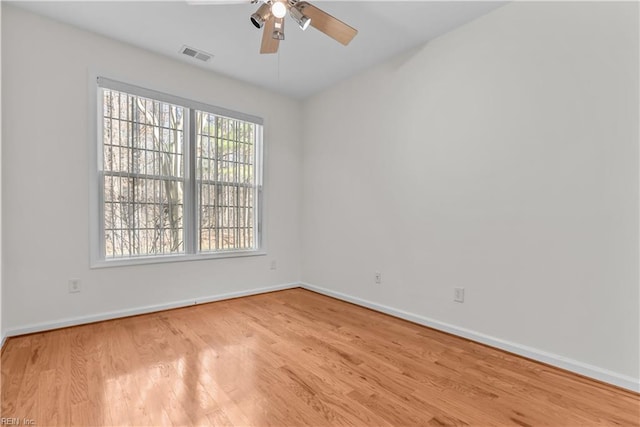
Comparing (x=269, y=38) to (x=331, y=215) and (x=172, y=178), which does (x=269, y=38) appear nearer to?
(x=172, y=178)

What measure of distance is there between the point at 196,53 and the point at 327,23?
1.79 meters

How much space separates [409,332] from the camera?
105 inches

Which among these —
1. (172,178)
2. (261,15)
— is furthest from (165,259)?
(261,15)

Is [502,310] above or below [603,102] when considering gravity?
below

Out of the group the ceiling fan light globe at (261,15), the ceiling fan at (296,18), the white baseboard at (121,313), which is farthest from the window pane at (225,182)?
the ceiling fan light globe at (261,15)

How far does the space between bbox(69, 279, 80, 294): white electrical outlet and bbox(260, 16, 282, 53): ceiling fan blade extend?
103 inches

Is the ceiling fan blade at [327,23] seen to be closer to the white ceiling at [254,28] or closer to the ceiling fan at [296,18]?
the ceiling fan at [296,18]

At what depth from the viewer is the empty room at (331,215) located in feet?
5.88

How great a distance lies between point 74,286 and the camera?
269cm

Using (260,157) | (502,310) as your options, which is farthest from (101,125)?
(502,310)

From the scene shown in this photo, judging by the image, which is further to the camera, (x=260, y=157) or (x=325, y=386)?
(x=260, y=157)

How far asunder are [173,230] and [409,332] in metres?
2.66

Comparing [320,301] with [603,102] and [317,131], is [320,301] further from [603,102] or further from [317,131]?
[603,102]

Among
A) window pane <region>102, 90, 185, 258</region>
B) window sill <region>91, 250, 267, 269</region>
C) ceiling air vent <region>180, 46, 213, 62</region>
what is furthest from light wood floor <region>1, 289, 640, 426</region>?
ceiling air vent <region>180, 46, 213, 62</region>
